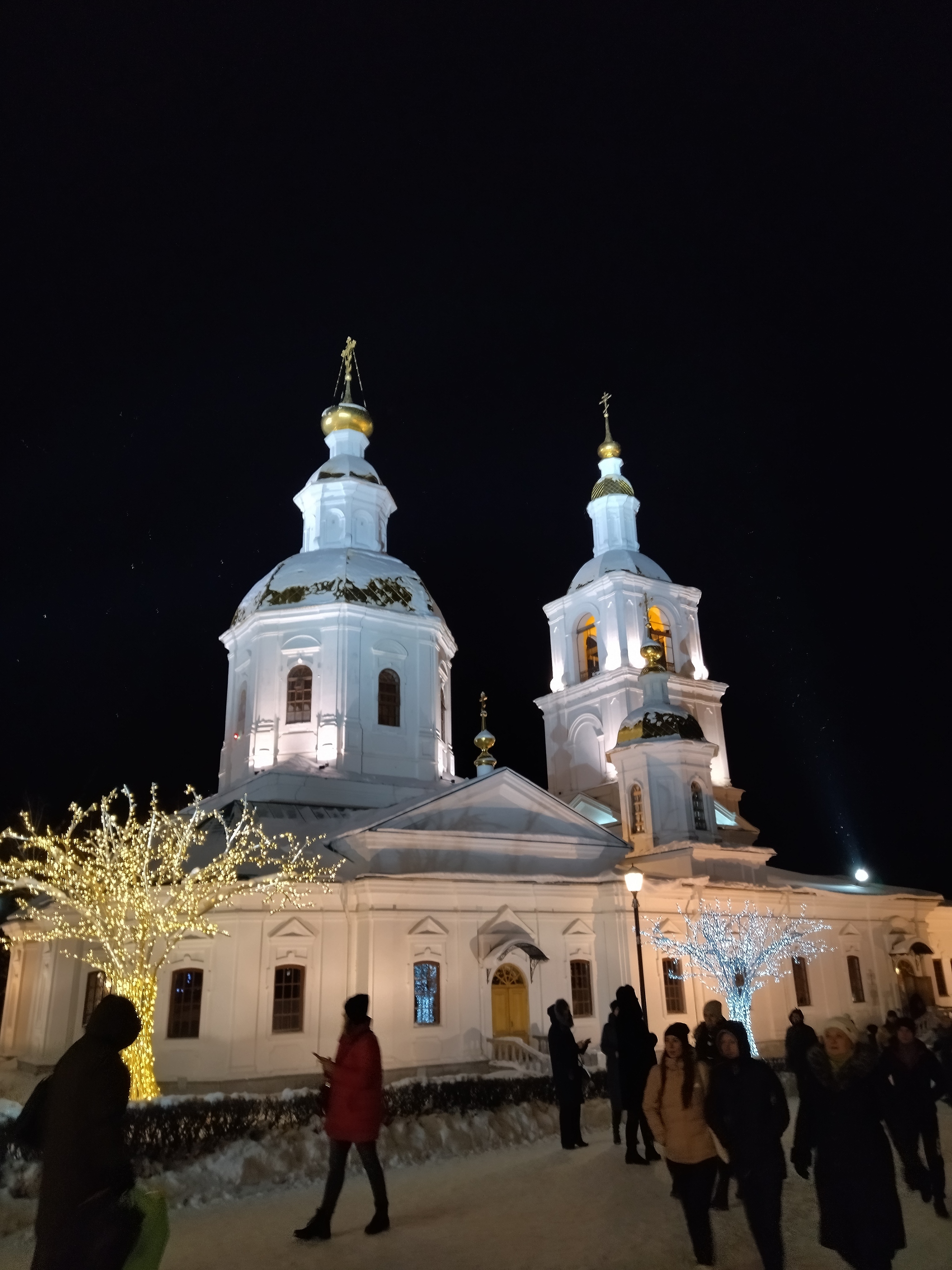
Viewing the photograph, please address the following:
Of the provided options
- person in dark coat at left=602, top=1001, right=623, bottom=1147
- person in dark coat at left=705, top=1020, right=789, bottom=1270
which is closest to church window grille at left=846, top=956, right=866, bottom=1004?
person in dark coat at left=602, top=1001, right=623, bottom=1147

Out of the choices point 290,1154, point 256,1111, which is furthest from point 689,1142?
point 256,1111

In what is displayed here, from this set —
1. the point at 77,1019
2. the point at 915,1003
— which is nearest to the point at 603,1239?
the point at 915,1003

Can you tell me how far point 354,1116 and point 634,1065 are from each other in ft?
14.9

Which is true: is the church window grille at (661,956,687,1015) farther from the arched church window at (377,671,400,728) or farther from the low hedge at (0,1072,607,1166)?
the arched church window at (377,671,400,728)

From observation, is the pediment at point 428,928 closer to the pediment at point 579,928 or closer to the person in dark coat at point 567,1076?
the pediment at point 579,928

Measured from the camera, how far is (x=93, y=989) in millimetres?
21391

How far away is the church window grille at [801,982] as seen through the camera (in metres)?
25.9

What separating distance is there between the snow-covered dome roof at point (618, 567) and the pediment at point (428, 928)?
19530 millimetres

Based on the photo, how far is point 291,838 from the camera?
872 inches

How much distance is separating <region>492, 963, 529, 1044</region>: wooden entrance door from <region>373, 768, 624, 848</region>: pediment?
359 centimetres

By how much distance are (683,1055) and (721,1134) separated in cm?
58

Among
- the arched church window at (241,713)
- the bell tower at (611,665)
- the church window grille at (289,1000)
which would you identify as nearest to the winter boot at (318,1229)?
the church window grille at (289,1000)

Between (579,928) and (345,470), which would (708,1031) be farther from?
(345,470)

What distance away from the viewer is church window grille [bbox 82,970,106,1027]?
21.2 m
